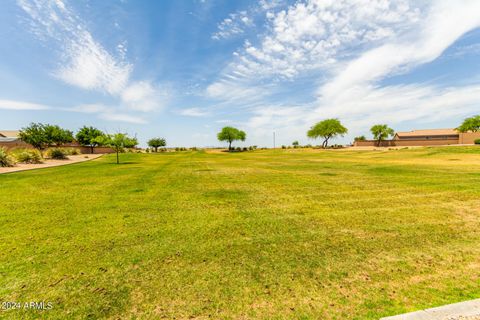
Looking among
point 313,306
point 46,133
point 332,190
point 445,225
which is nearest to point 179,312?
point 313,306

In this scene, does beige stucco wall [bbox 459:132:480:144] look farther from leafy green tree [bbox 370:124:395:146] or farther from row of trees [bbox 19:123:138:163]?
row of trees [bbox 19:123:138:163]

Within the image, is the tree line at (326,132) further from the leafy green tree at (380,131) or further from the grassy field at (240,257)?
the grassy field at (240,257)

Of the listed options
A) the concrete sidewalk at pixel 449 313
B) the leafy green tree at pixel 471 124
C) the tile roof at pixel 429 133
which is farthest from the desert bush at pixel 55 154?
the leafy green tree at pixel 471 124

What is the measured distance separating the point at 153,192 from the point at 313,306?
345 inches

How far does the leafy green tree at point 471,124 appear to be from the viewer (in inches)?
2584

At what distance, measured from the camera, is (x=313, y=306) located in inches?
113

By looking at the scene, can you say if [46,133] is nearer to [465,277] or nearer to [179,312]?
[179,312]

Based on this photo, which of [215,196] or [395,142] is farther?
[395,142]

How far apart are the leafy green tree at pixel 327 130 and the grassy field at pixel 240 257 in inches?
2837

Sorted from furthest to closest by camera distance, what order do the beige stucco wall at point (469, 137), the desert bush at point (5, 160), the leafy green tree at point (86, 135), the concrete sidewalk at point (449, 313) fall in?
the beige stucco wall at point (469, 137), the leafy green tree at point (86, 135), the desert bush at point (5, 160), the concrete sidewalk at point (449, 313)

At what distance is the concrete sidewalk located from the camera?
2564 millimetres

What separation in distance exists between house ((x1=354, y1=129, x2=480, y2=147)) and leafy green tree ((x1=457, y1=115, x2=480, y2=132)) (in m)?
2.17

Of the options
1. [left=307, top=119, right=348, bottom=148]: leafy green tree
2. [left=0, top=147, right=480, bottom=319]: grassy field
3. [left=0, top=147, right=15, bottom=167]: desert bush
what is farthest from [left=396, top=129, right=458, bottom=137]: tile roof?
[left=0, top=147, right=15, bottom=167]: desert bush

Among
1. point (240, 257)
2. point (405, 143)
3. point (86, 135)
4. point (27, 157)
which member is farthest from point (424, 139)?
point (86, 135)
